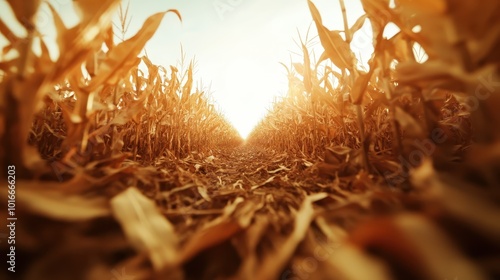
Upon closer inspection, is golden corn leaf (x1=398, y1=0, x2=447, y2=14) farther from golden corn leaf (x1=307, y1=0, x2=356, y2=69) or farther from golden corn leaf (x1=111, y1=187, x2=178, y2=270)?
golden corn leaf (x1=111, y1=187, x2=178, y2=270)

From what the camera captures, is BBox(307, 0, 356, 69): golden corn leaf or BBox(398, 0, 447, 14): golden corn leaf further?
BBox(307, 0, 356, 69): golden corn leaf

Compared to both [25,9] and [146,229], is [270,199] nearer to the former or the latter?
[146,229]

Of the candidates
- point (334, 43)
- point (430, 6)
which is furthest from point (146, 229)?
point (334, 43)

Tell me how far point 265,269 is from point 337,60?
1054mm

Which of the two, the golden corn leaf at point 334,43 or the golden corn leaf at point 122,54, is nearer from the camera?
the golden corn leaf at point 122,54

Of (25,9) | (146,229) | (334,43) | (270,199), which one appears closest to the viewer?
(146,229)

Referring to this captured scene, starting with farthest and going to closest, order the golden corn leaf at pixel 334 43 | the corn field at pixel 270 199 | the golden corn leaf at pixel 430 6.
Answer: the golden corn leaf at pixel 334 43, the golden corn leaf at pixel 430 6, the corn field at pixel 270 199

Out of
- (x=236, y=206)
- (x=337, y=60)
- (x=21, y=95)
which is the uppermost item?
(x=337, y=60)

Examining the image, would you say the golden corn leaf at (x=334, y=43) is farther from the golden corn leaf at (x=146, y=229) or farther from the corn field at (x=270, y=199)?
the golden corn leaf at (x=146, y=229)

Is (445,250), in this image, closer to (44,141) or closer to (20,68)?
(20,68)

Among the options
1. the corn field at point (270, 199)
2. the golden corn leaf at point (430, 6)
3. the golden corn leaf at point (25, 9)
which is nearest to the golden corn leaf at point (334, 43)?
the corn field at point (270, 199)

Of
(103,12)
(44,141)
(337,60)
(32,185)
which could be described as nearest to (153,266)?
(32,185)

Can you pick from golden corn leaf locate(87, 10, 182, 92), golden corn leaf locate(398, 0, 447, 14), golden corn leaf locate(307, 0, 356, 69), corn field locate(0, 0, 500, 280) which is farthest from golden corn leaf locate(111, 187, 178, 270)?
golden corn leaf locate(307, 0, 356, 69)

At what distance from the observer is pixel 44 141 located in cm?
139
